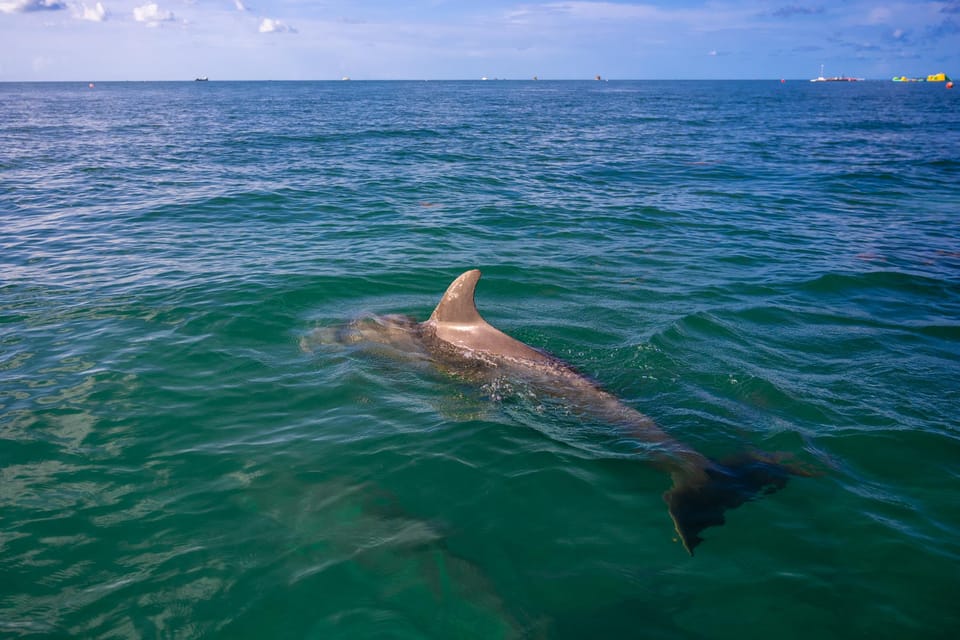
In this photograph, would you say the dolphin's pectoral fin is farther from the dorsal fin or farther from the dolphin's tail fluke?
the dorsal fin

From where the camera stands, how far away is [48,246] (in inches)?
584

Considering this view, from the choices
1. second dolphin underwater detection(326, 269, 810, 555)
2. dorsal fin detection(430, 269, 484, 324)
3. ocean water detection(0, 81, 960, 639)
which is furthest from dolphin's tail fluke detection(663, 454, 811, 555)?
dorsal fin detection(430, 269, 484, 324)

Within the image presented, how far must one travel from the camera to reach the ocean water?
4992 mm

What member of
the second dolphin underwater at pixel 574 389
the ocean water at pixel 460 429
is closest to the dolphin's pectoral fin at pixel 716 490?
the second dolphin underwater at pixel 574 389

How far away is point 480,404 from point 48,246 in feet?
43.2

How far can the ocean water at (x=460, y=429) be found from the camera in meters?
4.99

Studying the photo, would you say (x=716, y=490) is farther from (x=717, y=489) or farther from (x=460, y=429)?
(x=460, y=429)

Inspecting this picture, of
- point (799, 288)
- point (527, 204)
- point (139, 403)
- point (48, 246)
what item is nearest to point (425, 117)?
point (527, 204)

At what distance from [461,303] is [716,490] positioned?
440 centimetres

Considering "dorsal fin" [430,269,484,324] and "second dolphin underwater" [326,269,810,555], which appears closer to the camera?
"second dolphin underwater" [326,269,810,555]

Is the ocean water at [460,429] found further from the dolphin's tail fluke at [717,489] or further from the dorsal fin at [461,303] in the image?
the dorsal fin at [461,303]

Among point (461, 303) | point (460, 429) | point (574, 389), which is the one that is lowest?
point (460, 429)

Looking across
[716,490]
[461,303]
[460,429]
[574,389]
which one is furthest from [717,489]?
[461,303]

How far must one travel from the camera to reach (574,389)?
7.79 metres
